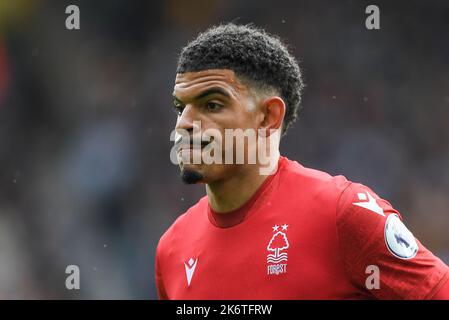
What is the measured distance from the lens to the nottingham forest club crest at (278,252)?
335 cm

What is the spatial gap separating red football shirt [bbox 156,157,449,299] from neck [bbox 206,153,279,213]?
0.03 meters

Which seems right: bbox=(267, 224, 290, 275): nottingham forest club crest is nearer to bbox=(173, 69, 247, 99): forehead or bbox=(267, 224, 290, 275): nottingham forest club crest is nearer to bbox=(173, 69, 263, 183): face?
bbox=(173, 69, 263, 183): face

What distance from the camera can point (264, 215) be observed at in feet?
11.8

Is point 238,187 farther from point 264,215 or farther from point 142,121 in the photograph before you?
point 142,121

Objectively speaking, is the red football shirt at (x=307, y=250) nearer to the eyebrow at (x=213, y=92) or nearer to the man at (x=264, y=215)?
the man at (x=264, y=215)

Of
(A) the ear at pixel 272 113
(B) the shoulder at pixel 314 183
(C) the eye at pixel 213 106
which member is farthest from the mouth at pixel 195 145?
(B) the shoulder at pixel 314 183

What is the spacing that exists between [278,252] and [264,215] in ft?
0.81

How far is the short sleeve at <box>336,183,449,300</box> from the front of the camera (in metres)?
3.18

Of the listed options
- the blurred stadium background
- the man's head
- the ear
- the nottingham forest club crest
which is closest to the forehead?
the man's head

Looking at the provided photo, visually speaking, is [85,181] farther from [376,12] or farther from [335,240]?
[335,240]

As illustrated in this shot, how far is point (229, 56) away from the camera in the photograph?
3643 millimetres

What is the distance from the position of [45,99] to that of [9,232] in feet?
6.06

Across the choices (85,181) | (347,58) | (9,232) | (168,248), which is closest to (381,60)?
(347,58)

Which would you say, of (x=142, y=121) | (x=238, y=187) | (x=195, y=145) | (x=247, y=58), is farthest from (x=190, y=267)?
(x=142, y=121)
